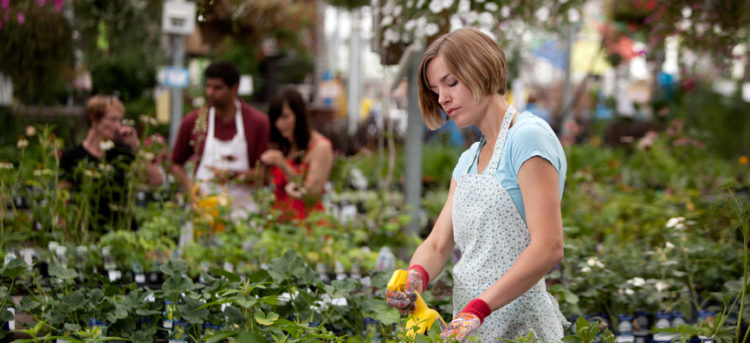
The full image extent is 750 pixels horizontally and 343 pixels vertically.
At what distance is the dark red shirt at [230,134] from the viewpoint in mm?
3998

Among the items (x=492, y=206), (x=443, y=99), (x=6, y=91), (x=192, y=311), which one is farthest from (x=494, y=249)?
(x=6, y=91)

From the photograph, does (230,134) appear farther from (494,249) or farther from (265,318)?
(494,249)

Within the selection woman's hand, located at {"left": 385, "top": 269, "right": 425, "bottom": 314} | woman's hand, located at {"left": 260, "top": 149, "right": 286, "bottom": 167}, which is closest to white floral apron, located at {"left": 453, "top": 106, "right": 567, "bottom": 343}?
woman's hand, located at {"left": 385, "top": 269, "right": 425, "bottom": 314}

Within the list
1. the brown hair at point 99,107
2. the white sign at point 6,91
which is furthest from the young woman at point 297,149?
the white sign at point 6,91

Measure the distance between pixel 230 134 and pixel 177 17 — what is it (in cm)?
182

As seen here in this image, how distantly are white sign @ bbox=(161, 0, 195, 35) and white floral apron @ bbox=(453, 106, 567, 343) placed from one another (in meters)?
4.14

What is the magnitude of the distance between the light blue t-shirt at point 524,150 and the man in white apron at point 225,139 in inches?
92.1

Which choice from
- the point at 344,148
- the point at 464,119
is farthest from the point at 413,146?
the point at 344,148

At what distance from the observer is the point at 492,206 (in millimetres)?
1627

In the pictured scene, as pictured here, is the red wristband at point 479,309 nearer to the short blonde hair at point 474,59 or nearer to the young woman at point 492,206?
the young woman at point 492,206

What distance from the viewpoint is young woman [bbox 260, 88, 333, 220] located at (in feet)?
13.0

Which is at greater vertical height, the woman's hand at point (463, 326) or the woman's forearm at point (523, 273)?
the woman's forearm at point (523, 273)

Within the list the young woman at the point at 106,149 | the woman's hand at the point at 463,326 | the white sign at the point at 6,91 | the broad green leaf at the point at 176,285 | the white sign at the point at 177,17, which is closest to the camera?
the woman's hand at the point at 463,326

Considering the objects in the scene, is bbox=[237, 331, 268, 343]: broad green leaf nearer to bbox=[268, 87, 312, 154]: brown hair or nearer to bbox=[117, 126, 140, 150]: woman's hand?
bbox=[117, 126, 140, 150]: woman's hand
